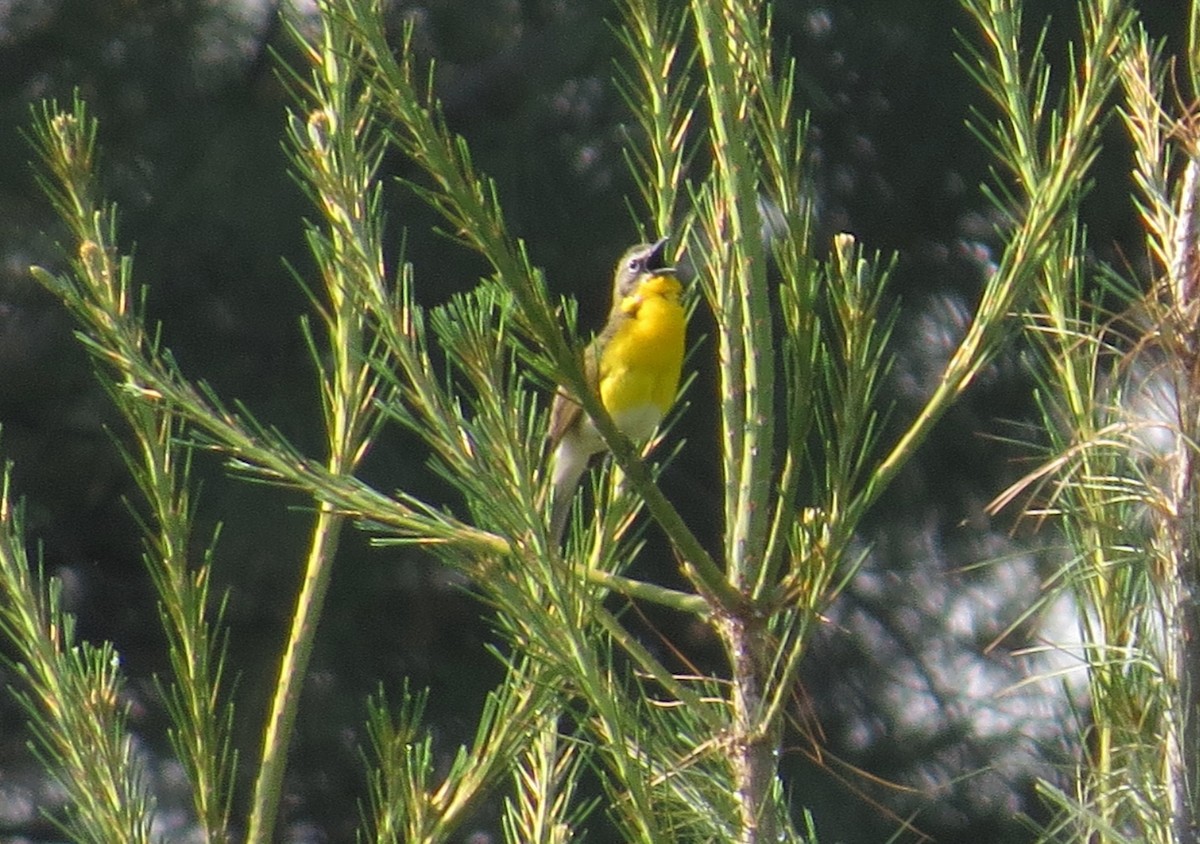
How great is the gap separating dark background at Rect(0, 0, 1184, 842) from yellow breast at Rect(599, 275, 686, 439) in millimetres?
1498

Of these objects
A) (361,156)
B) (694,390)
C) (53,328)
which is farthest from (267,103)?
(361,156)

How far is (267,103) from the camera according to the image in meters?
4.65

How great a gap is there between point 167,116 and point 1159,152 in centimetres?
372

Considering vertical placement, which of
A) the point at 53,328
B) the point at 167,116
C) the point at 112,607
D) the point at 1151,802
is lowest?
the point at 112,607

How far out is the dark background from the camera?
4426mm

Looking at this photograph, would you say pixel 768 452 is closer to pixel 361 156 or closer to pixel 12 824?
pixel 361 156

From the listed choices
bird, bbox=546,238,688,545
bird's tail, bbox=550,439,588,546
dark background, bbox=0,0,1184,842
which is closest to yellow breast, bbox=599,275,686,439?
bird, bbox=546,238,688,545

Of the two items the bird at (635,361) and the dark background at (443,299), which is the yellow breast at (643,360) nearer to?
the bird at (635,361)

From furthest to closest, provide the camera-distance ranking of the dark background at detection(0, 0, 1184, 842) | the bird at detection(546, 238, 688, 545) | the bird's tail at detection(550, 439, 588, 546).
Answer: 1. the dark background at detection(0, 0, 1184, 842)
2. the bird's tail at detection(550, 439, 588, 546)
3. the bird at detection(546, 238, 688, 545)

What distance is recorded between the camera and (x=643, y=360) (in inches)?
108

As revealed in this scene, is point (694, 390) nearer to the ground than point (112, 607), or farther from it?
farther from it

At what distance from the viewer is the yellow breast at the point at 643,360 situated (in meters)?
2.73

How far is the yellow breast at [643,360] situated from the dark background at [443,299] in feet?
4.91

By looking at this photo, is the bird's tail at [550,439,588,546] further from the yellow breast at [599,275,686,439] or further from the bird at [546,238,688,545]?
the yellow breast at [599,275,686,439]
